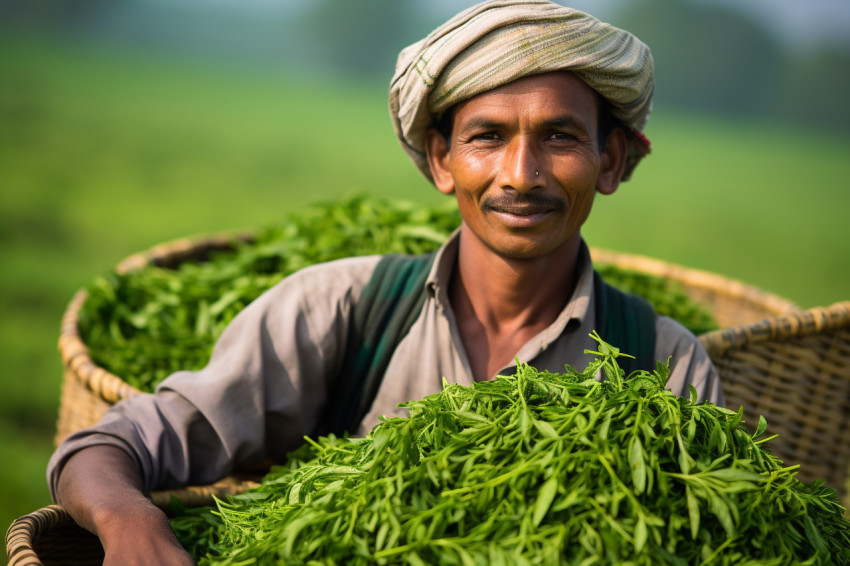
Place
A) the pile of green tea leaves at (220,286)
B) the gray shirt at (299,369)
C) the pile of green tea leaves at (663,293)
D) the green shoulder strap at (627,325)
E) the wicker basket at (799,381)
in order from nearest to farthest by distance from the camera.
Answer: the gray shirt at (299,369) → the green shoulder strap at (627,325) → the wicker basket at (799,381) → the pile of green tea leaves at (220,286) → the pile of green tea leaves at (663,293)

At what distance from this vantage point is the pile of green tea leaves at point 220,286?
296 centimetres

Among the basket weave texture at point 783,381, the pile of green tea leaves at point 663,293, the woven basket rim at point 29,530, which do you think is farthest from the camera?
the pile of green tea leaves at point 663,293

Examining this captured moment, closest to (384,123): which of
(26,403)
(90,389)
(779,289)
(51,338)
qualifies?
(779,289)

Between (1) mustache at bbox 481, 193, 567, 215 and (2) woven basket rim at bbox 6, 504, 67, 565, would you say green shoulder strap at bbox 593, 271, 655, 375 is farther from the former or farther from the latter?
(2) woven basket rim at bbox 6, 504, 67, 565

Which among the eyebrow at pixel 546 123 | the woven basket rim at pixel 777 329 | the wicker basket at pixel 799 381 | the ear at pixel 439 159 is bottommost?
the wicker basket at pixel 799 381

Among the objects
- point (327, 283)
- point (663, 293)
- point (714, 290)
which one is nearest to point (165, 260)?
point (327, 283)

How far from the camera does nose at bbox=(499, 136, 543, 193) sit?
81.7 inches

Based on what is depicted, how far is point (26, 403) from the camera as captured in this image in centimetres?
496

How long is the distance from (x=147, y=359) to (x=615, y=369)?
175cm

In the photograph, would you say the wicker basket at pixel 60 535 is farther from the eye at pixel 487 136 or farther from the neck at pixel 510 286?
the eye at pixel 487 136

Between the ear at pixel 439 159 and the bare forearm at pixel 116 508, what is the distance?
41.4 inches

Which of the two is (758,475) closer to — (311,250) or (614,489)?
(614,489)

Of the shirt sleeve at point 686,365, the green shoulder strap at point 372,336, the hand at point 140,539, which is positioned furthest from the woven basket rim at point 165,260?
the shirt sleeve at point 686,365

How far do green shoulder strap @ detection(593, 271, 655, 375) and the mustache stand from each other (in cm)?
38
